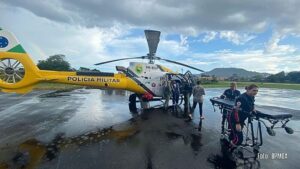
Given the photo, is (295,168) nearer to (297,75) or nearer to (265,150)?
(265,150)

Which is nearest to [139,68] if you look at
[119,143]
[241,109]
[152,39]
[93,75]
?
[152,39]

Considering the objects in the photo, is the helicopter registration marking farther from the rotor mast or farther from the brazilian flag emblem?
the rotor mast

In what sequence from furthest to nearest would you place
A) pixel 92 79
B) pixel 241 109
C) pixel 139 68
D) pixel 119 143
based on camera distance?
pixel 139 68
pixel 92 79
pixel 119 143
pixel 241 109

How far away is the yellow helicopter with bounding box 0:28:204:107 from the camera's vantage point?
902 cm

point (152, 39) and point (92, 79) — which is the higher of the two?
point (152, 39)

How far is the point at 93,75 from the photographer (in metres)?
11.0

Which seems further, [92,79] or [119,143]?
[92,79]

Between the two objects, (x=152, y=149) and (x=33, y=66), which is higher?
(x=33, y=66)

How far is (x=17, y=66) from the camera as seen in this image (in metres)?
9.30

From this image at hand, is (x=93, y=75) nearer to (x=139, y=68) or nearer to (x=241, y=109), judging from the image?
(x=139, y=68)

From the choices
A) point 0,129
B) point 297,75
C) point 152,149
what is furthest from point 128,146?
point 297,75

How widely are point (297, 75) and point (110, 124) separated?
329 feet

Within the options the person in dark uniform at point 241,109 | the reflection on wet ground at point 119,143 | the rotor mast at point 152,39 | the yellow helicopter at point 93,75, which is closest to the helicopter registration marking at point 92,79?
the yellow helicopter at point 93,75

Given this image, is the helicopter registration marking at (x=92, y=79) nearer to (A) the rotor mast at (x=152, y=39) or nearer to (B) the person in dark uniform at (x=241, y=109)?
(A) the rotor mast at (x=152, y=39)
